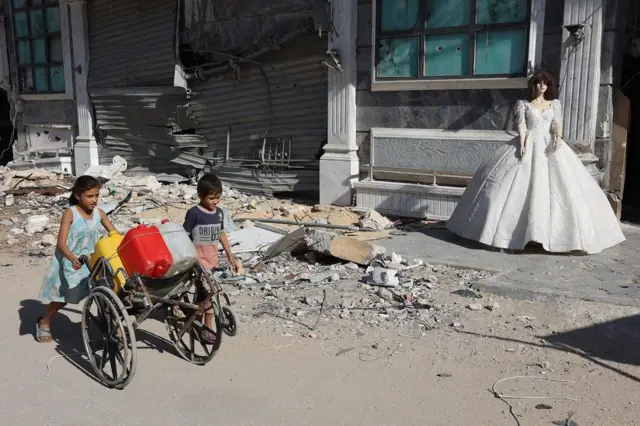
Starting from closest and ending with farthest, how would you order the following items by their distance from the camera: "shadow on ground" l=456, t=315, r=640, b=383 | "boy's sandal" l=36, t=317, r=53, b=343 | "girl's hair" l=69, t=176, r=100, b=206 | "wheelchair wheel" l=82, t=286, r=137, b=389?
1. "wheelchair wheel" l=82, t=286, r=137, b=389
2. "shadow on ground" l=456, t=315, r=640, b=383
3. "girl's hair" l=69, t=176, r=100, b=206
4. "boy's sandal" l=36, t=317, r=53, b=343

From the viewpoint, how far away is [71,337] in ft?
16.5

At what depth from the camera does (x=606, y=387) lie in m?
3.86

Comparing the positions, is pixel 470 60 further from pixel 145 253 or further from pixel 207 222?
pixel 145 253

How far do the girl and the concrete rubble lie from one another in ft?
2.01

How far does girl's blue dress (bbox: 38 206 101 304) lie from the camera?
4617 mm

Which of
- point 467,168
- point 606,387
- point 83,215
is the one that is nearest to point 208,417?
point 83,215

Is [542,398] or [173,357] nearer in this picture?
[542,398]

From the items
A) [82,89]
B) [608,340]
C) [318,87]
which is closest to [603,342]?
[608,340]

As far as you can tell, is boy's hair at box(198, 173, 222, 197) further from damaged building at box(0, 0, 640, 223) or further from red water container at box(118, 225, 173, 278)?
damaged building at box(0, 0, 640, 223)

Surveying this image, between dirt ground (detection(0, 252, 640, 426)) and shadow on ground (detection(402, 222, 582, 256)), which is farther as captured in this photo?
shadow on ground (detection(402, 222, 582, 256))

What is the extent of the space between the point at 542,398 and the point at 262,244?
438 cm

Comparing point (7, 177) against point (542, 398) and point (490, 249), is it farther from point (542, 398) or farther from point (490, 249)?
point (542, 398)

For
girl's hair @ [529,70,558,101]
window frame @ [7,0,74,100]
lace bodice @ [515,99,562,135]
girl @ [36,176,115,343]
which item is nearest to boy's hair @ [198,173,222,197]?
girl @ [36,176,115,343]

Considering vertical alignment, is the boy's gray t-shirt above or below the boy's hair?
below
